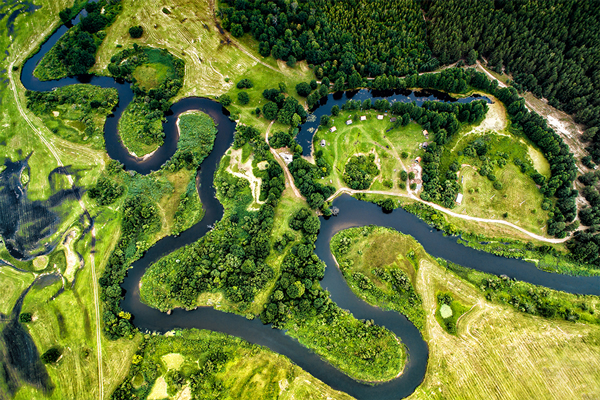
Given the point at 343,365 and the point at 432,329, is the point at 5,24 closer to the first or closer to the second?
the point at 343,365

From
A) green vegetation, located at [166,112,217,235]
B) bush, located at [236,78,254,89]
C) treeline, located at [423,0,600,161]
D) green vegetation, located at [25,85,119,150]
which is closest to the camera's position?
green vegetation, located at [166,112,217,235]

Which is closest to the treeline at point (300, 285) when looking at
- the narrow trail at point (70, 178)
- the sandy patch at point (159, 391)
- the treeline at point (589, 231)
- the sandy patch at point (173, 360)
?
the sandy patch at point (173, 360)

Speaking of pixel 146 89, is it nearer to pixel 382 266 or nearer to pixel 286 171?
pixel 286 171

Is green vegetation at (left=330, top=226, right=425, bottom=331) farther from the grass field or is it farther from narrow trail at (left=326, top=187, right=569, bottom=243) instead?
the grass field

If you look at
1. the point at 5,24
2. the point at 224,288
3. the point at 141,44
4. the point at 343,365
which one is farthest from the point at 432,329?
the point at 5,24

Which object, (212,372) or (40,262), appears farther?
(40,262)

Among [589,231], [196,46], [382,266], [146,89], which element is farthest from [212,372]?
[589,231]

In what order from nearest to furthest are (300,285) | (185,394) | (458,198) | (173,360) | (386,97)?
(185,394) → (173,360) → (300,285) → (458,198) → (386,97)

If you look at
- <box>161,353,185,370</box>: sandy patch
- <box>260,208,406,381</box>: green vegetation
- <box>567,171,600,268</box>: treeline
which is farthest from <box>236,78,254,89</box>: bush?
<box>567,171,600,268</box>: treeline
